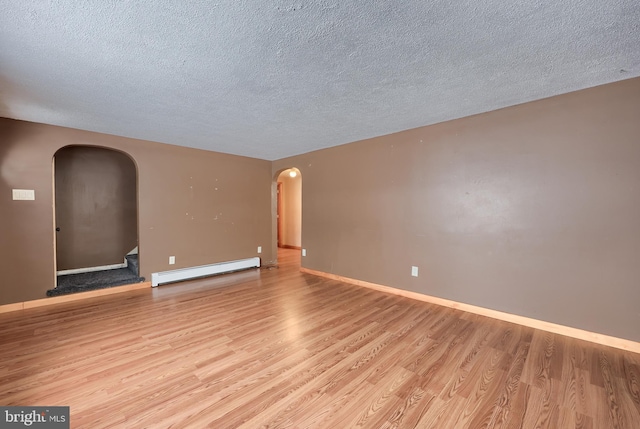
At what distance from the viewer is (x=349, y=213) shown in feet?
12.7

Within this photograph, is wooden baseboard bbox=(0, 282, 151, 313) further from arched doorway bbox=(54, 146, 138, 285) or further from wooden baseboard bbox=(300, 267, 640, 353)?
wooden baseboard bbox=(300, 267, 640, 353)

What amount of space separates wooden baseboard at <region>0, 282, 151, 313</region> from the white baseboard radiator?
172 millimetres

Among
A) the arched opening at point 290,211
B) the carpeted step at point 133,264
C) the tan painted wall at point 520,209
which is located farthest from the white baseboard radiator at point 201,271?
the arched opening at point 290,211

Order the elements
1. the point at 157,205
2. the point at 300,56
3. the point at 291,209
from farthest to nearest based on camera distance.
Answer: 1. the point at 291,209
2. the point at 157,205
3. the point at 300,56

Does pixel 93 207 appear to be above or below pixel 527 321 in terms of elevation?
above

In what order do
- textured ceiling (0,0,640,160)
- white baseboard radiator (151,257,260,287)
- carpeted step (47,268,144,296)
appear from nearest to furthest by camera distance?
textured ceiling (0,0,640,160) → carpeted step (47,268,144,296) → white baseboard radiator (151,257,260,287)

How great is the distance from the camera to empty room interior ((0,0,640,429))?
1.37m

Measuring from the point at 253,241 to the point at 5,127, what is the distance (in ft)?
11.2

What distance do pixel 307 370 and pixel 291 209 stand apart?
5844 millimetres

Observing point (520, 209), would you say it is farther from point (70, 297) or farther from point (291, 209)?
point (291, 209)

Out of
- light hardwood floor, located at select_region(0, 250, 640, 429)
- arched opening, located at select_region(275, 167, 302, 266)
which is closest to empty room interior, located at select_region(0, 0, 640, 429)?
light hardwood floor, located at select_region(0, 250, 640, 429)

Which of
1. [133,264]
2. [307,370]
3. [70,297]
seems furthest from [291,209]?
[307,370]

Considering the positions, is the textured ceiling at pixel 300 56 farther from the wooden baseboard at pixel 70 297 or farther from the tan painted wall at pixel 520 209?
the wooden baseboard at pixel 70 297

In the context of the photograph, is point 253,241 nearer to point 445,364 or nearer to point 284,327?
point 284,327
